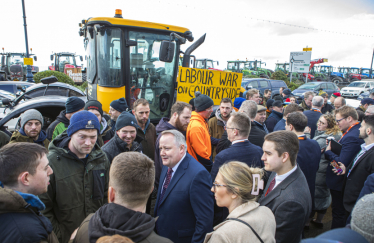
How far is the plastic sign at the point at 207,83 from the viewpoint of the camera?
19.4 feet

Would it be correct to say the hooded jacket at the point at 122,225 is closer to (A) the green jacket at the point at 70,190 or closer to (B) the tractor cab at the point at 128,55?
(A) the green jacket at the point at 70,190

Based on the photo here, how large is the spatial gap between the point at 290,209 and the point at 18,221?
1.94 meters

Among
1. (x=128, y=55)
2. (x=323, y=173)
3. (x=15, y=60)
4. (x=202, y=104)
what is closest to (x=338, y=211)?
(x=323, y=173)

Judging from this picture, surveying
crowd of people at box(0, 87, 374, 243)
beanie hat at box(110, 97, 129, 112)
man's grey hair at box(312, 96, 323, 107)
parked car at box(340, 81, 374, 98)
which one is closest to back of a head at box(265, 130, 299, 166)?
crowd of people at box(0, 87, 374, 243)

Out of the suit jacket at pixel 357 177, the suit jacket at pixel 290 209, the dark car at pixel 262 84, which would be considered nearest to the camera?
the suit jacket at pixel 290 209

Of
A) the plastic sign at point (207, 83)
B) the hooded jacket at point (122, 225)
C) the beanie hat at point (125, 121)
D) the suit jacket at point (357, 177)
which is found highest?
the plastic sign at point (207, 83)

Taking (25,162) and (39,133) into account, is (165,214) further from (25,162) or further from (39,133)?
(39,133)

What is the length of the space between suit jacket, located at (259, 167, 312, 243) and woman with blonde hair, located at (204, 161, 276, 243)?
0.41 meters

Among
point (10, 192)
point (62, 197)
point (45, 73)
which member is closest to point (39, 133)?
point (62, 197)

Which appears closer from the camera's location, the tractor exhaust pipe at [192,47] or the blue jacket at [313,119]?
the blue jacket at [313,119]

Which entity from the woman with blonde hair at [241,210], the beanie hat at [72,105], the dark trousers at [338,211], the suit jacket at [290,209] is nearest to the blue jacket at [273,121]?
the dark trousers at [338,211]

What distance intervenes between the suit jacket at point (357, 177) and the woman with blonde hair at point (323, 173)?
2.08 ft

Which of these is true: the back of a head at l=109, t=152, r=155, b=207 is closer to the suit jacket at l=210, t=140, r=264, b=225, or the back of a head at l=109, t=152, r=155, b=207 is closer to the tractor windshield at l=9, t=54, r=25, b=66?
the suit jacket at l=210, t=140, r=264, b=225

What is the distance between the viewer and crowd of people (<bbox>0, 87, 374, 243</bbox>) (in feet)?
4.63
